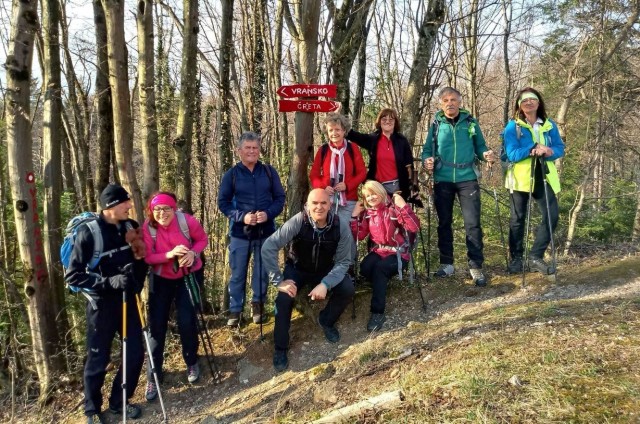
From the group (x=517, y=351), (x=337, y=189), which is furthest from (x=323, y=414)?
(x=337, y=189)

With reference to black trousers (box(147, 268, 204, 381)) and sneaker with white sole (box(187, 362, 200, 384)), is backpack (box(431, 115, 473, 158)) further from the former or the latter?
sneaker with white sole (box(187, 362, 200, 384))

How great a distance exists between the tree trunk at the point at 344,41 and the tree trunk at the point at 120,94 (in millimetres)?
2684

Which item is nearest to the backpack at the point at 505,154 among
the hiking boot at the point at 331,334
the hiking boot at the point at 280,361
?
the hiking boot at the point at 331,334

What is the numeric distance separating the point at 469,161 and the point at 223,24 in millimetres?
5016

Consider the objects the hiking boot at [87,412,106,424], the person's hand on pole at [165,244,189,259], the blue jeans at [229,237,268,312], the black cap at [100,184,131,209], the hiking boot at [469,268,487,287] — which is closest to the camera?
the black cap at [100,184,131,209]

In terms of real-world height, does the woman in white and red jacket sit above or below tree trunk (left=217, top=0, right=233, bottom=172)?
below

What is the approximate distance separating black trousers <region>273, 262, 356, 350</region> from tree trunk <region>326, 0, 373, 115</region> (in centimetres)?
252

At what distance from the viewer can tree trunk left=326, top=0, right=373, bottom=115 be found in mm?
6105

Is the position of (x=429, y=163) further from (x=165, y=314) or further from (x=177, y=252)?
(x=165, y=314)

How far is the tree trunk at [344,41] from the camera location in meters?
6.11

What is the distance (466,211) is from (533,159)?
3.31ft

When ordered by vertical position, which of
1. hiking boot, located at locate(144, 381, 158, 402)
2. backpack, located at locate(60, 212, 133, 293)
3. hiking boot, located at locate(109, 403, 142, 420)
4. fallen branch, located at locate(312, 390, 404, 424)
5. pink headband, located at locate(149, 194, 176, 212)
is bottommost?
Result: hiking boot, located at locate(109, 403, 142, 420)

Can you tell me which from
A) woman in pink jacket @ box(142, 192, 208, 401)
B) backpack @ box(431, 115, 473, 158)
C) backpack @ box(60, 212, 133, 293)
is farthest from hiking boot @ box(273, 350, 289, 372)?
backpack @ box(431, 115, 473, 158)

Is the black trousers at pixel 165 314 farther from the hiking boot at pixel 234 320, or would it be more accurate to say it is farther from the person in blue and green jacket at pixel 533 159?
the person in blue and green jacket at pixel 533 159
